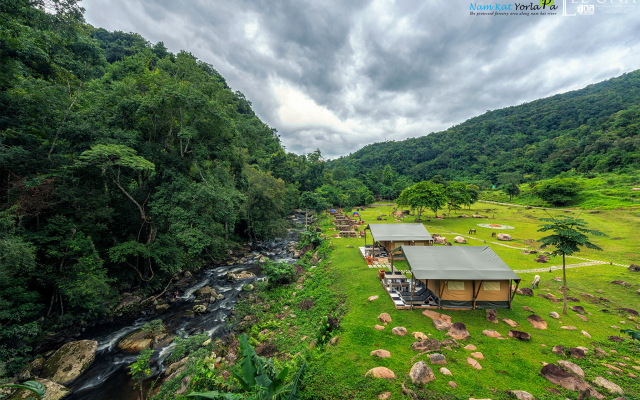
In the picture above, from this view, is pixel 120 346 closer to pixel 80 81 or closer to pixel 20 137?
pixel 20 137

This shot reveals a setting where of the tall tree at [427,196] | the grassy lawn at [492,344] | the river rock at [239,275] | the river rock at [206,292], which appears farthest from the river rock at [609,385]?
the tall tree at [427,196]

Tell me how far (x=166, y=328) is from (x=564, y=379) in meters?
19.4

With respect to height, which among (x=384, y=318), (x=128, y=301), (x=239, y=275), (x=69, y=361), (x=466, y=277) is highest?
(x=466, y=277)

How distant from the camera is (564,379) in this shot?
26.7 feet

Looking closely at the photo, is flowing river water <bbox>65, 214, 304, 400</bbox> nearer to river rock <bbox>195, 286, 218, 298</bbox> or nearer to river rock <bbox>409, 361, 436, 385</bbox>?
river rock <bbox>195, 286, 218, 298</bbox>

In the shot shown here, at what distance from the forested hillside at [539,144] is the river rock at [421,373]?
8469 cm

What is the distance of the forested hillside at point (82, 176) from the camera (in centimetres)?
1216

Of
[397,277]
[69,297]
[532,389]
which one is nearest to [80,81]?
[69,297]

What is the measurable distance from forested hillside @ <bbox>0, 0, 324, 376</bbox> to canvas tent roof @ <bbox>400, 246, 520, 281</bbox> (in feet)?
45.0

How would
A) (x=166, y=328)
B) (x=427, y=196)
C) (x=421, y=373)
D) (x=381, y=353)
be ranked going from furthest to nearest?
(x=427, y=196), (x=166, y=328), (x=381, y=353), (x=421, y=373)

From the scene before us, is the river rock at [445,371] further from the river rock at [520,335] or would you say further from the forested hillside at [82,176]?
the forested hillside at [82,176]

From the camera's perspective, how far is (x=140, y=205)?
1794 cm

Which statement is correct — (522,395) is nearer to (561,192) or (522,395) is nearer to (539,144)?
(561,192)

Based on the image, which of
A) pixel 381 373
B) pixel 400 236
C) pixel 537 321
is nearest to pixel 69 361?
pixel 381 373
